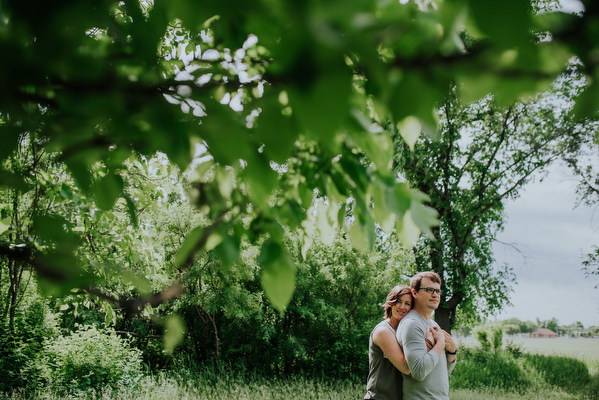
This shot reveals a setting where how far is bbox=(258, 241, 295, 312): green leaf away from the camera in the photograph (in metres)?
0.78

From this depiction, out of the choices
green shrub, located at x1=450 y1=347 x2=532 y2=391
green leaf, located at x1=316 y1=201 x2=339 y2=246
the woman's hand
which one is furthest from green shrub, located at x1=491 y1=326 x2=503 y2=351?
green leaf, located at x1=316 y1=201 x2=339 y2=246

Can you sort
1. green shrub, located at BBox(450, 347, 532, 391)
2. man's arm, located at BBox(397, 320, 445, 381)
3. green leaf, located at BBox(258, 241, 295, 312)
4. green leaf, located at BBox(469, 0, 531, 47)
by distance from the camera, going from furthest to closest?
1. green shrub, located at BBox(450, 347, 532, 391)
2. man's arm, located at BBox(397, 320, 445, 381)
3. green leaf, located at BBox(258, 241, 295, 312)
4. green leaf, located at BBox(469, 0, 531, 47)

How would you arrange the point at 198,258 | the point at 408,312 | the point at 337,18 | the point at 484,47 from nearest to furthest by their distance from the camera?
the point at 337,18 < the point at 484,47 < the point at 408,312 < the point at 198,258

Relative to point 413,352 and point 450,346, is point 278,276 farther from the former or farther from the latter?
point 450,346

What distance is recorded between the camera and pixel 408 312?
Answer: 313cm

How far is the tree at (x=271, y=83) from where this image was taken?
1.71 feet

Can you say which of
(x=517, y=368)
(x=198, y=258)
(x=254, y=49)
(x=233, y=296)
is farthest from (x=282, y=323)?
(x=254, y=49)

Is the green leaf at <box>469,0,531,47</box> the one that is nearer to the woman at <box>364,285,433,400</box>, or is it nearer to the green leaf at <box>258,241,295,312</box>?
the green leaf at <box>258,241,295,312</box>

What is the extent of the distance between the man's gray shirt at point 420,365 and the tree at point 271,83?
203cm

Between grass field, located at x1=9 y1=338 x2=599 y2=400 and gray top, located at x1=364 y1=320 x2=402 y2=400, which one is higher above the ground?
gray top, located at x1=364 y1=320 x2=402 y2=400

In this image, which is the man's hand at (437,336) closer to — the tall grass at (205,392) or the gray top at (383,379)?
the gray top at (383,379)

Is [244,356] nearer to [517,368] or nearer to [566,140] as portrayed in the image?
[517,368]

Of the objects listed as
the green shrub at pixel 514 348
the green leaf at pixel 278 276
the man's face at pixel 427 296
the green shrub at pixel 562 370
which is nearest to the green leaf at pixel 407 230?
the green leaf at pixel 278 276

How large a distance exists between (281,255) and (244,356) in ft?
37.1
